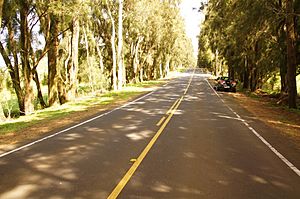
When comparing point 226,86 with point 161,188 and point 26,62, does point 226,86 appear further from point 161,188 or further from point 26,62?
point 161,188

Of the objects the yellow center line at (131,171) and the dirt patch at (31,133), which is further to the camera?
the dirt patch at (31,133)

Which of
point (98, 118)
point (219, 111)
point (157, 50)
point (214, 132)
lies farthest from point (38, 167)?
point (157, 50)

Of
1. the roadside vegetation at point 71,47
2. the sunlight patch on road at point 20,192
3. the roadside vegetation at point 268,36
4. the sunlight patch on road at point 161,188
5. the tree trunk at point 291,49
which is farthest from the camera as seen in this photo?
the roadside vegetation at point 71,47

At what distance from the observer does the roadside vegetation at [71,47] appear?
74.5 ft

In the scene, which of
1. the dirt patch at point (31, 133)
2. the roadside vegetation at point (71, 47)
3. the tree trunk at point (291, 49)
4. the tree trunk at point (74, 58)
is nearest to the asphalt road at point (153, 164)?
the dirt patch at point (31, 133)

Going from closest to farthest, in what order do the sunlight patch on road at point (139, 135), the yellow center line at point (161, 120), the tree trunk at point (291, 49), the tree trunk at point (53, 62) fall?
the sunlight patch on road at point (139, 135) < the yellow center line at point (161, 120) < the tree trunk at point (291, 49) < the tree trunk at point (53, 62)

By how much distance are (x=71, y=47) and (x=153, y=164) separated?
89.6 feet

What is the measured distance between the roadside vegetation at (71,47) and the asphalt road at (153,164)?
5.74 meters

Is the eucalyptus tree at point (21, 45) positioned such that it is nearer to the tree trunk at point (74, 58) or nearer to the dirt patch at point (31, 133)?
the tree trunk at point (74, 58)

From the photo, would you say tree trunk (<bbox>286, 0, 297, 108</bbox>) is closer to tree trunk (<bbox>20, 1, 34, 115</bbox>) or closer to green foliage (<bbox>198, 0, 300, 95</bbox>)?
green foliage (<bbox>198, 0, 300, 95</bbox>)

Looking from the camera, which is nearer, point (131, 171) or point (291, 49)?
point (131, 171)

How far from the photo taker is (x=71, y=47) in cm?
3341

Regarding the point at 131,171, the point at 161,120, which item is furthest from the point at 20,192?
the point at 161,120

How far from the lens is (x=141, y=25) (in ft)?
146
